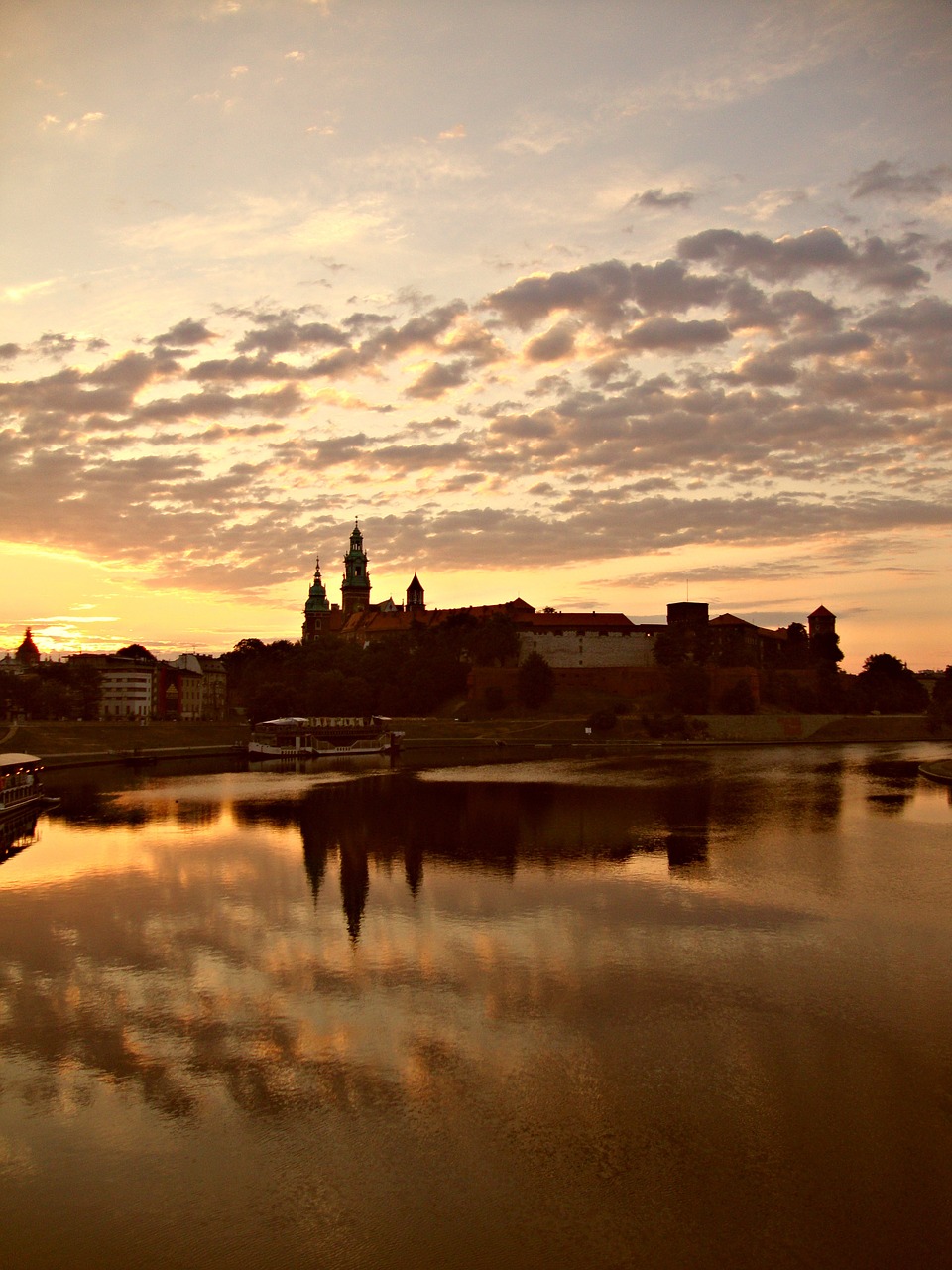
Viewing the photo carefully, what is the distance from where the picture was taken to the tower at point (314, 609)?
125 metres

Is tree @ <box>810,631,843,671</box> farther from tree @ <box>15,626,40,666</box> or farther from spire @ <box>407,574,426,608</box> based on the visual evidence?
tree @ <box>15,626,40,666</box>

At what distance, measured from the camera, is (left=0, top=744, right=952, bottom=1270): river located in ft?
29.7

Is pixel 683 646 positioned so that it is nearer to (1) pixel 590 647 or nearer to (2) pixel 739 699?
(2) pixel 739 699

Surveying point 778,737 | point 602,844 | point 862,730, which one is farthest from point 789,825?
point 862,730

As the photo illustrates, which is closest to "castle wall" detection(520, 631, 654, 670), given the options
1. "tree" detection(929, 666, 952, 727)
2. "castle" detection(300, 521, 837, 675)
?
"castle" detection(300, 521, 837, 675)

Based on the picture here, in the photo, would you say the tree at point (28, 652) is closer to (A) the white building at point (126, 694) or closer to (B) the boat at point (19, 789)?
(A) the white building at point (126, 694)

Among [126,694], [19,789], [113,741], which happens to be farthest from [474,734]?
[19,789]

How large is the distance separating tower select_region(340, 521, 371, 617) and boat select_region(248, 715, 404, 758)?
2143 inches

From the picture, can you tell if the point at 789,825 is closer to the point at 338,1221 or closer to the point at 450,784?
the point at 450,784

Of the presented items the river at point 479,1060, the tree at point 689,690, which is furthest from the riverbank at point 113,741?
the tree at point 689,690

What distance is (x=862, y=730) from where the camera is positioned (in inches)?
3204

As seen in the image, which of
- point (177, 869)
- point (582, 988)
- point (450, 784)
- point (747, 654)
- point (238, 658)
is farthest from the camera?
point (238, 658)

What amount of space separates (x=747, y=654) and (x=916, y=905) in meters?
72.0

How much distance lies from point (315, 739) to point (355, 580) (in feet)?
201
